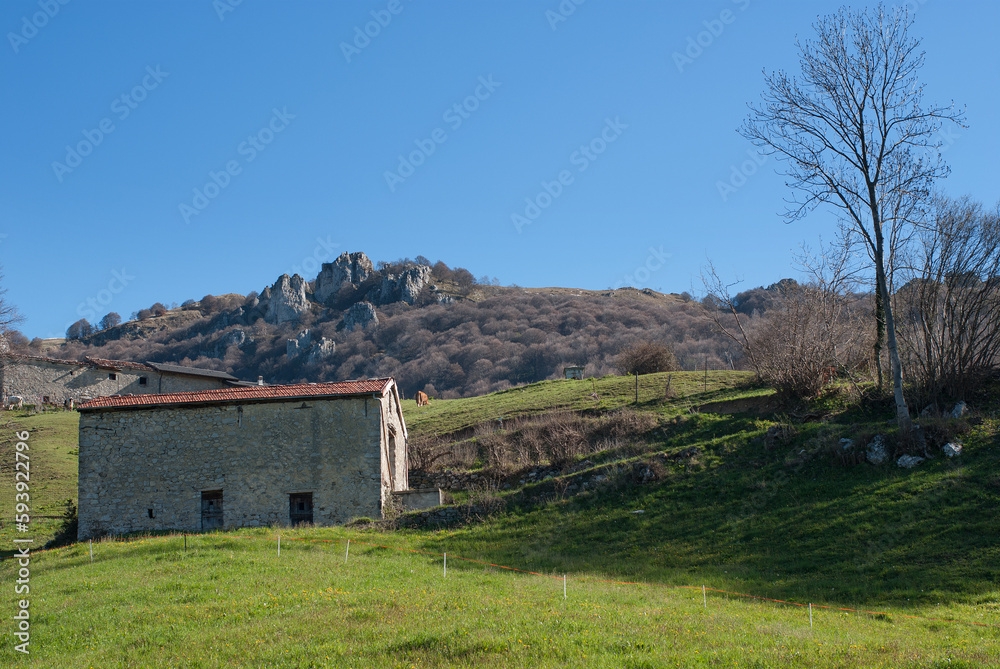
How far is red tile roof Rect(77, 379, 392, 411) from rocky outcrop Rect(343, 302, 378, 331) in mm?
90740

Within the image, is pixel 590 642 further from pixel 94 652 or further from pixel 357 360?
pixel 357 360

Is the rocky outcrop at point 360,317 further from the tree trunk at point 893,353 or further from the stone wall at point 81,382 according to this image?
the tree trunk at point 893,353

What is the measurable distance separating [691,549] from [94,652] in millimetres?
13427

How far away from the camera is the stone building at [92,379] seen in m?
42.0

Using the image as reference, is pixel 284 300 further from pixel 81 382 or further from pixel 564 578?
pixel 564 578

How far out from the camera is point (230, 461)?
23516 mm

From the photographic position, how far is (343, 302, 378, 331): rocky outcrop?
11588cm

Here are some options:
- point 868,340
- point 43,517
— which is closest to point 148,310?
point 43,517

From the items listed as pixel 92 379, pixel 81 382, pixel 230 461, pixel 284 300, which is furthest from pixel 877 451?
pixel 284 300

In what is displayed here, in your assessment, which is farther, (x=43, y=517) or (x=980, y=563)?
(x=43, y=517)

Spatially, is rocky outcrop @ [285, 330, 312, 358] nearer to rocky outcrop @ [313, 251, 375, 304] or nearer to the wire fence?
rocky outcrop @ [313, 251, 375, 304]

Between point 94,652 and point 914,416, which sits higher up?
point 914,416

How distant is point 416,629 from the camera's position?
11.4 meters

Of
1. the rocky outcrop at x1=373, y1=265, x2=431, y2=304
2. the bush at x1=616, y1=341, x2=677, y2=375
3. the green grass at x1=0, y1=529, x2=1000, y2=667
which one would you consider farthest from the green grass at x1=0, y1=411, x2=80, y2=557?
the rocky outcrop at x1=373, y1=265, x2=431, y2=304
